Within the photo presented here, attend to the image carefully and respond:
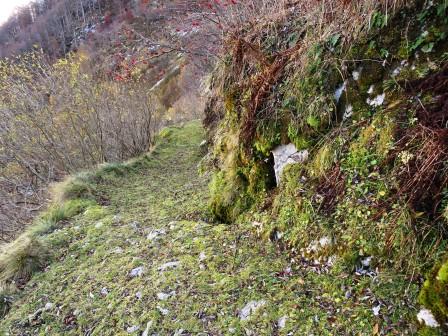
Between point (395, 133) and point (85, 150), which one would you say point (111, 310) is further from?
point (85, 150)

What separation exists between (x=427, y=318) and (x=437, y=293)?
6.3 inches

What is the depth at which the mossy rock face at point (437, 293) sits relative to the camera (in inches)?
61.9

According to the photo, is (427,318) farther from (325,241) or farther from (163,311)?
(163,311)

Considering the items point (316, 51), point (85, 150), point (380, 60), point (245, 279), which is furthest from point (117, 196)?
point (380, 60)

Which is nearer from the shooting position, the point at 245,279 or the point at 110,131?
the point at 245,279

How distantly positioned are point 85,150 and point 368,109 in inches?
277

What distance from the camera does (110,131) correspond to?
838 cm

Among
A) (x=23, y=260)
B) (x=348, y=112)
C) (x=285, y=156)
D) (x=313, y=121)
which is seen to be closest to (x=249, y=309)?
(x=285, y=156)

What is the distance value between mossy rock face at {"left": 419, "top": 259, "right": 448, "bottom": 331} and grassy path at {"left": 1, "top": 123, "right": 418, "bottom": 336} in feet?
0.63

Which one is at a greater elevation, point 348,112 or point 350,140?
point 348,112

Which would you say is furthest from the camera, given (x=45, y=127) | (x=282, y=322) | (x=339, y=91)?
(x=45, y=127)

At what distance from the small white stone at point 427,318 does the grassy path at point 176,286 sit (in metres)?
0.11

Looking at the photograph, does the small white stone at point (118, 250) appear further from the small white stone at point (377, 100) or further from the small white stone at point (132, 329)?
the small white stone at point (377, 100)

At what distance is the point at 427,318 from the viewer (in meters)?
1.65
